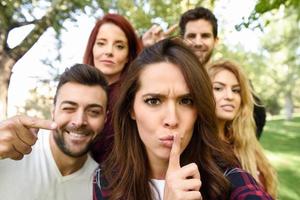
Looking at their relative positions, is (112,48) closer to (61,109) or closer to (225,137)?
(61,109)

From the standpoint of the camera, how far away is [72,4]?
627cm

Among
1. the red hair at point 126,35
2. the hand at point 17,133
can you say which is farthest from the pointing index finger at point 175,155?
the red hair at point 126,35

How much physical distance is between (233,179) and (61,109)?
1.26 meters

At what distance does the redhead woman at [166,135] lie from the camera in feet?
6.50

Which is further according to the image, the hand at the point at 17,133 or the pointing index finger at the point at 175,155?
the hand at the point at 17,133

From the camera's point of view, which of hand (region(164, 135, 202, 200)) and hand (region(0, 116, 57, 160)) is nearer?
hand (region(164, 135, 202, 200))

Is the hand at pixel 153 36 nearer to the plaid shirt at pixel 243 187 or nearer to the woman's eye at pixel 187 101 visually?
the woman's eye at pixel 187 101

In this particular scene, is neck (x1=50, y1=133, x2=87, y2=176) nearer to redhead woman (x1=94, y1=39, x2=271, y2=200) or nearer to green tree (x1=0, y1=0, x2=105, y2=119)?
redhead woman (x1=94, y1=39, x2=271, y2=200)

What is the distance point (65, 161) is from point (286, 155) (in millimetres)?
10374

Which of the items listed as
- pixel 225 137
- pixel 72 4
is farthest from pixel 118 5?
pixel 225 137

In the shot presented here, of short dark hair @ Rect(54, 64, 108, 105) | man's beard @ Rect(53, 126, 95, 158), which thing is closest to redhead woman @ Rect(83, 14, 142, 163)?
short dark hair @ Rect(54, 64, 108, 105)

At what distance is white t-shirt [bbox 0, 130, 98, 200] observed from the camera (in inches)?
100

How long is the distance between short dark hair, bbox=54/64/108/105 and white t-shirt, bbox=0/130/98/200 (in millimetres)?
473

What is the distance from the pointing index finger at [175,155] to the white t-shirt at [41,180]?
1.02m
